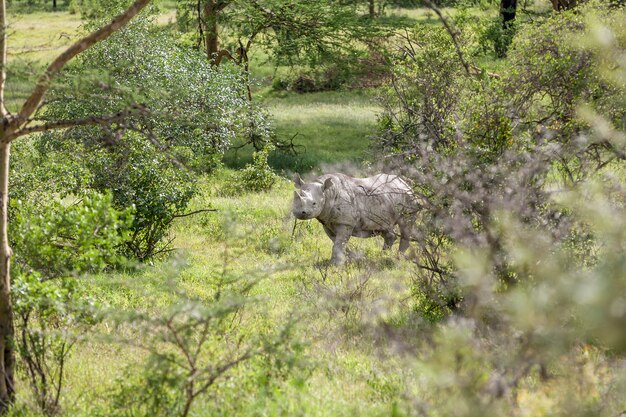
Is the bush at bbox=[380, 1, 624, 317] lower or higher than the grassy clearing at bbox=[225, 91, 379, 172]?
higher

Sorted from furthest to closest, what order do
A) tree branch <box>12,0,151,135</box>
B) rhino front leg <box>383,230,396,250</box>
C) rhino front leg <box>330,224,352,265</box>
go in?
rhino front leg <box>383,230,396,250</box> < rhino front leg <box>330,224,352,265</box> < tree branch <box>12,0,151,135</box>

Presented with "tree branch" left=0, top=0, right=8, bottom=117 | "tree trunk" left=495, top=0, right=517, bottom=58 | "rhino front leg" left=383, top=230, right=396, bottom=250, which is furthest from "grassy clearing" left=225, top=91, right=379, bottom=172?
"tree branch" left=0, top=0, right=8, bottom=117

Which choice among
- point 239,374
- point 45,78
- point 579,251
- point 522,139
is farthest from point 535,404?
point 522,139

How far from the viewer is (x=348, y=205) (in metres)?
12.5

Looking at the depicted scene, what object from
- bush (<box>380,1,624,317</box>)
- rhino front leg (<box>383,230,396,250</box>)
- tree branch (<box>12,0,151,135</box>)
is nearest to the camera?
tree branch (<box>12,0,151,135</box>)

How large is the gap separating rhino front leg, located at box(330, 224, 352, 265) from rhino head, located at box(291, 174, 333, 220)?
573 mm

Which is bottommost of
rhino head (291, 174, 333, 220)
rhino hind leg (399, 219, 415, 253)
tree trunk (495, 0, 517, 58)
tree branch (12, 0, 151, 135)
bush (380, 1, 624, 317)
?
tree trunk (495, 0, 517, 58)

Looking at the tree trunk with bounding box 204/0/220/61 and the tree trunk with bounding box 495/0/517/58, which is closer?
the tree trunk with bounding box 204/0/220/61

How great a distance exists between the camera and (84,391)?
6832 millimetres

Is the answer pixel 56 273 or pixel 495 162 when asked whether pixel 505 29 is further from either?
pixel 56 273

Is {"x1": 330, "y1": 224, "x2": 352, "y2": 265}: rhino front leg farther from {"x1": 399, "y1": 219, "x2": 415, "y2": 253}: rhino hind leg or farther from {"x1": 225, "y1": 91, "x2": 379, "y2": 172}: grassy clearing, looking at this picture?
{"x1": 225, "y1": 91, "x2": 379, "y2": 172}: grassy clearing

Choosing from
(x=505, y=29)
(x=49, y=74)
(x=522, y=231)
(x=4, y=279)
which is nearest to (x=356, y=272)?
(x=522, y=231)

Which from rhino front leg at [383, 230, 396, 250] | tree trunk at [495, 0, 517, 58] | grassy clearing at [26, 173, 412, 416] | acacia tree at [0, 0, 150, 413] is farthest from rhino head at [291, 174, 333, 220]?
tree trunk at [495, 0, 517, 58]

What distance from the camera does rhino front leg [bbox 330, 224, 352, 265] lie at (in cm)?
1240
